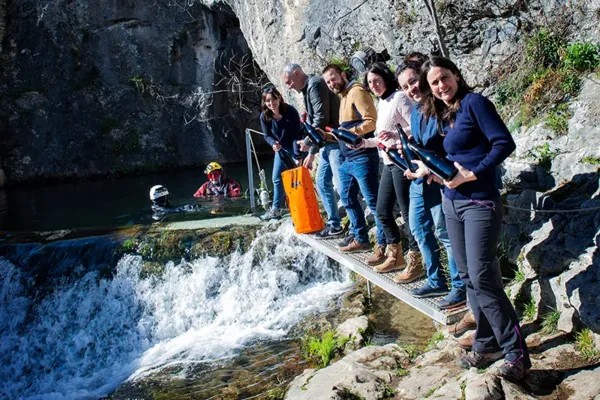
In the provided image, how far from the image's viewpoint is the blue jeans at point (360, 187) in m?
4.84

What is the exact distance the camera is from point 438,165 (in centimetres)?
318

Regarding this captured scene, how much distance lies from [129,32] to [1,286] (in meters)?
14.0

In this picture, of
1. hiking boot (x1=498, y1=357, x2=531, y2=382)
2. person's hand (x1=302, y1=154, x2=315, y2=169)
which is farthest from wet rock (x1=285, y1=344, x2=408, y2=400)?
person's hand (x1=302, y1=154, x2=315, y2=169)

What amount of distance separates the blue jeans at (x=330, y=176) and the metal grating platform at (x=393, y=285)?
1.07ft

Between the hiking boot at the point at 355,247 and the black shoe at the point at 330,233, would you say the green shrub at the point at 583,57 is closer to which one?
the hiking boot at the point at 355,247

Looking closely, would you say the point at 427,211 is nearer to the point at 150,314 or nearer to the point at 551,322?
the point at 551,322

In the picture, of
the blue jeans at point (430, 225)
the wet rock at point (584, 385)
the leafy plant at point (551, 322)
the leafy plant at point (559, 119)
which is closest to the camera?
the wet rock at point (584, 385)

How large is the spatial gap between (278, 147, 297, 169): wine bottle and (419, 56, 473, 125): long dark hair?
3.13m

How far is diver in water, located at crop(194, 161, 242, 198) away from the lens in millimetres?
11098

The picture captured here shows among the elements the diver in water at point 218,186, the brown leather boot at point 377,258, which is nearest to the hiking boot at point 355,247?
the brown leather boot at point 377,258

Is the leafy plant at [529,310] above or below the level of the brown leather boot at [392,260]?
below

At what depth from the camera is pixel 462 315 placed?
12.6ft

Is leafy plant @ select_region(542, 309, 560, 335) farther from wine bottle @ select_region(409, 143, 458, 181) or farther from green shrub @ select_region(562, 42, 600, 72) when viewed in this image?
green shrub @ select_region(562, 42, 600, 72)

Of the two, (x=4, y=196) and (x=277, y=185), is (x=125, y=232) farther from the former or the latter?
(x=4, y=196)
